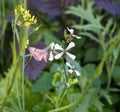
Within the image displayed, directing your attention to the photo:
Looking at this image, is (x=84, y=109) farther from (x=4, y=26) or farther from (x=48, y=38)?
(x=4, y=26)

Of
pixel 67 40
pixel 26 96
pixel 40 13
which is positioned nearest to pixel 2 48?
pixel 40 13

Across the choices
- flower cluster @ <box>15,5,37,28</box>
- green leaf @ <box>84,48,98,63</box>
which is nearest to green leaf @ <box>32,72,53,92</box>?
green leaf @ <box>84,48,98,63</box>

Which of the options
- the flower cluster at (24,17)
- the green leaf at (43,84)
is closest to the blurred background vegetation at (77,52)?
the green leaf at (43,84)

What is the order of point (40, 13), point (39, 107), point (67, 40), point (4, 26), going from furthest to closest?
point (40, 13) < point (4, 26) < point (39, 107) < point (67, 40)

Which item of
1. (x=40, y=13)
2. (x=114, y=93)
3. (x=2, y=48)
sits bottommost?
(x=114, y=93)

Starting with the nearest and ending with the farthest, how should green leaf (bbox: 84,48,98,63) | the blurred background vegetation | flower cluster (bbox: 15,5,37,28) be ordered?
flower cluster (bbox: 15,5,37,28)
the blurred background vegetation
green leaf (bbox: 84,48,98,63)

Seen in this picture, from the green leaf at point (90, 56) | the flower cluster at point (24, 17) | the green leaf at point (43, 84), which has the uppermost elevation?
the flower cluster at point (24, 17)

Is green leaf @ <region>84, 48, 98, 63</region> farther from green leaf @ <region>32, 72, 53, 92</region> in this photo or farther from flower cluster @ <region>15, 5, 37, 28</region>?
flower cluster @ <region>15, 5, 37, 28</region>

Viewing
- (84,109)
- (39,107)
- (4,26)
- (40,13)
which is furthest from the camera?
(40,13)

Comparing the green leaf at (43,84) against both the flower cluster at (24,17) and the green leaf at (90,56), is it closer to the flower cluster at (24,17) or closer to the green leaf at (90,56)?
the green leaf at (90,56)
